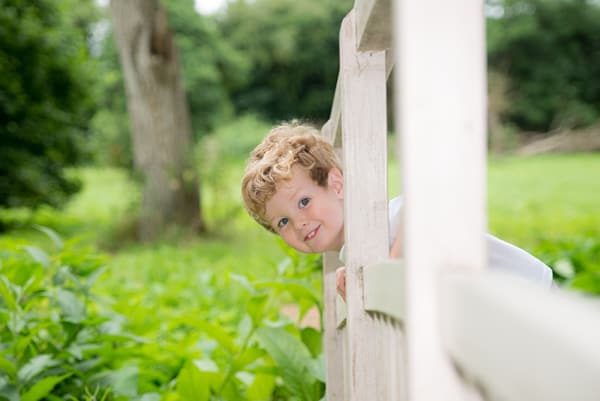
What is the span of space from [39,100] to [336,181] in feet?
29.1

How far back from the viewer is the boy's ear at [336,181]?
186 centimetres

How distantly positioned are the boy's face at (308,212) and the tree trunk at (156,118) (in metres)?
6.68

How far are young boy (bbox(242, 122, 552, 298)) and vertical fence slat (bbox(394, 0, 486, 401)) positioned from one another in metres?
1.01

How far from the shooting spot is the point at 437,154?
0.73 meters

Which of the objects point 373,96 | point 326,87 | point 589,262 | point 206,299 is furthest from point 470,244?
point 326,87

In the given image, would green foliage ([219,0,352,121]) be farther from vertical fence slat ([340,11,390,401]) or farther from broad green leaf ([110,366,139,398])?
vertical fence slat ([340,11,390,401])

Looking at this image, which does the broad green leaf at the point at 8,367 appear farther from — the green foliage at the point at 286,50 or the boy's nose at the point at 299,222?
the green foliage at the point at 286,50

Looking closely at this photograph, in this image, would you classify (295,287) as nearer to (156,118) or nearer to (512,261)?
(512,261)

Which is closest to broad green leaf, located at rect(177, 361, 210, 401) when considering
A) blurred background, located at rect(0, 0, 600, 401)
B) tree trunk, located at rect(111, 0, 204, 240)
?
blurred background, located at rect(0, 0, 600, 401)

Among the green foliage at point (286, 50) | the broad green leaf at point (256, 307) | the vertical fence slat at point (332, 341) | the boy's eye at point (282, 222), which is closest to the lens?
the boy's eye at point (282, 222)

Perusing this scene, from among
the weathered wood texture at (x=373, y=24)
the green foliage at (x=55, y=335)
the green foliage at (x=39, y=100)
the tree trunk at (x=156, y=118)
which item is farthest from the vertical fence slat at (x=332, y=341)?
the green foliage at (x=39, y=100)

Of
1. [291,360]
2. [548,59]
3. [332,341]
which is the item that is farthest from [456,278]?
[548,59]

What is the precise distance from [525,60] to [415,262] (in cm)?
2853

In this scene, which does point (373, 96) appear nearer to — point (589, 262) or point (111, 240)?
point (589, 262)
